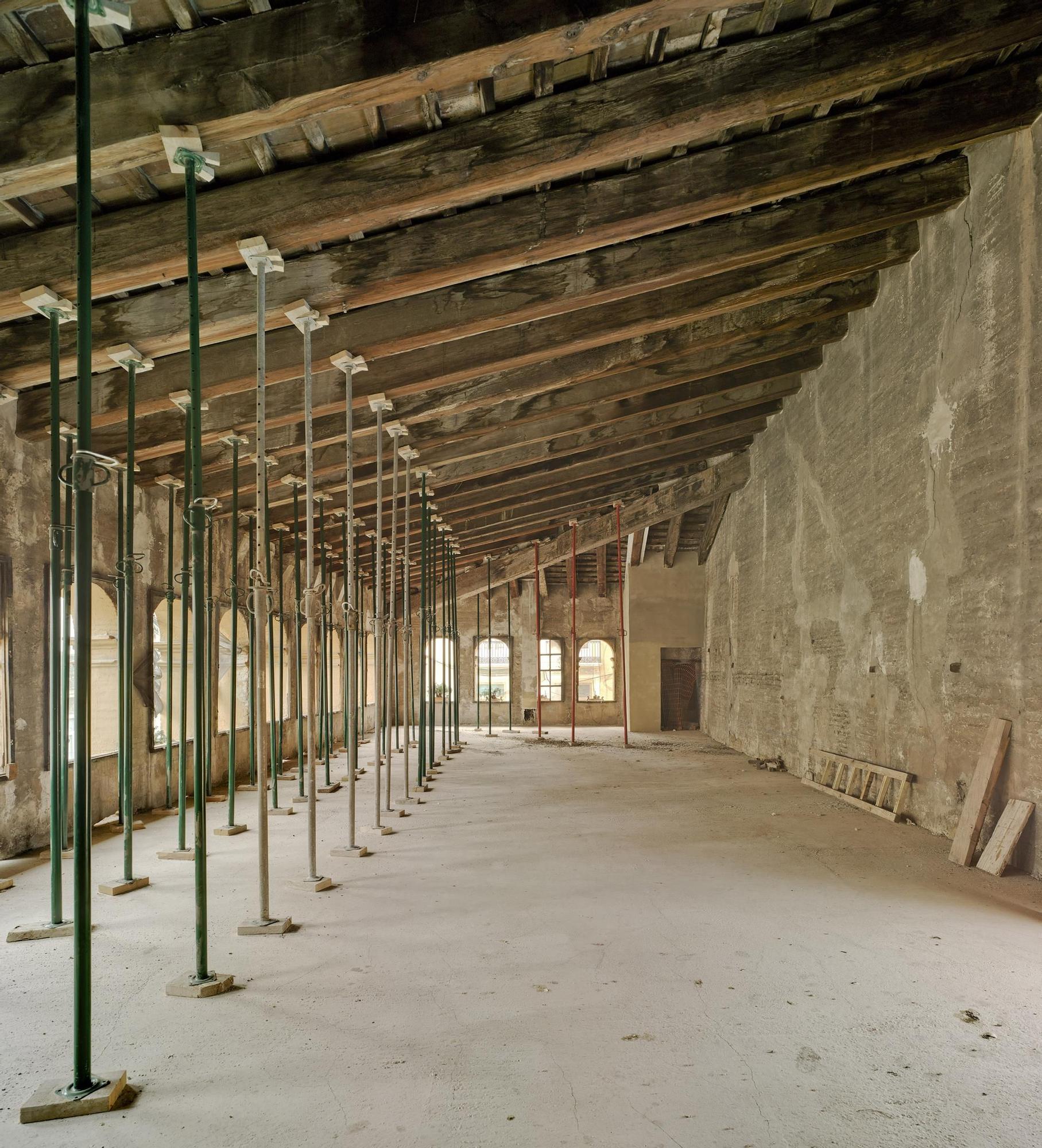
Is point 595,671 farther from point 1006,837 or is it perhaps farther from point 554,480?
point 1006,837

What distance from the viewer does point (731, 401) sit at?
32.4ft

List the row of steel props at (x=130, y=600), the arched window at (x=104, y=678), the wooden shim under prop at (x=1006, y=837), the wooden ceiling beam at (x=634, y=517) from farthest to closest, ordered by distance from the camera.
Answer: the wooden ceiling beam at (x=634, y=517), the arched window at (x=104, y=678), the wooden shim under prop at (x=1006, y=837), the row of steel props at (x=130, y=600)

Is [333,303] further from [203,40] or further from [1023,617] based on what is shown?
[1023,617]

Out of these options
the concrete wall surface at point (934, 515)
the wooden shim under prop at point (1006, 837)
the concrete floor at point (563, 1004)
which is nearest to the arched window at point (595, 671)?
the concrete wall surface at point (934, 515)

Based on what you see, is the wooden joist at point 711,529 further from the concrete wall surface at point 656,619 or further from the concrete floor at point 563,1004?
the concrete floor at point 563,1004

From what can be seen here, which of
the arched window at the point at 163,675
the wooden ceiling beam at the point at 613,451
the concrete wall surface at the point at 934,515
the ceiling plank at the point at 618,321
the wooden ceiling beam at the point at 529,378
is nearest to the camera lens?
the concrete wall surface at the point at 934,515

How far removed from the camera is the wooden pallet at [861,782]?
22.2 feet

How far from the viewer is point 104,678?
7355mm

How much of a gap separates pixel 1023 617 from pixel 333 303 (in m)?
4.41

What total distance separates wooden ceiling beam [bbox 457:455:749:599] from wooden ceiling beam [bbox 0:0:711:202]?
9977 mm

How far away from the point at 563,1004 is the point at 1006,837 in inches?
132

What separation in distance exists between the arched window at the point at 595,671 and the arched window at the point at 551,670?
0.45m

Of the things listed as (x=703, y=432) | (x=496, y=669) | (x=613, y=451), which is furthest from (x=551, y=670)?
(x=703, y=432)

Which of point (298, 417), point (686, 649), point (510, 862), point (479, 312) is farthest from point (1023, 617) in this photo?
point (686, 649)
